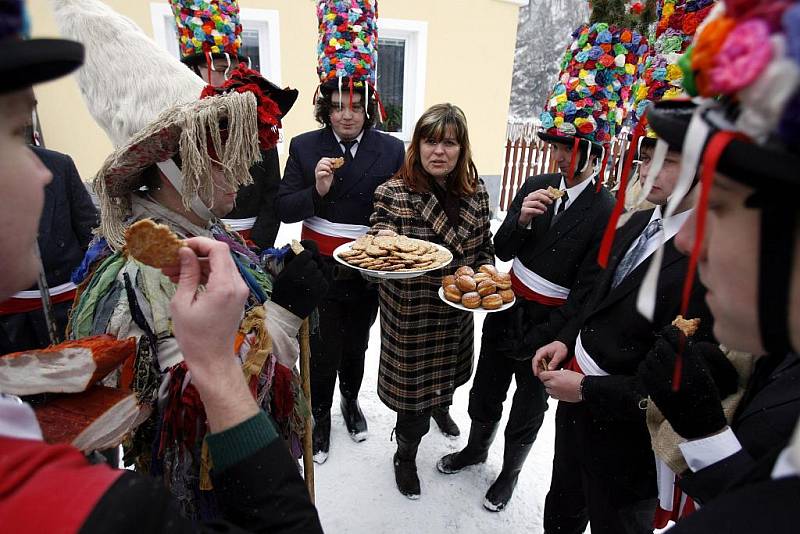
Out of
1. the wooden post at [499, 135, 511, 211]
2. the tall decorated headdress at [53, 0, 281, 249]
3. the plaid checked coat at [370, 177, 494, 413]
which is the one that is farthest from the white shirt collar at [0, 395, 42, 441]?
the wooden post at [499, 135, 511, 211]

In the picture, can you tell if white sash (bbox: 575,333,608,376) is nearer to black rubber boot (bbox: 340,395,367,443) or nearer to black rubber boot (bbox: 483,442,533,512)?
black rubber boot (bbox: 483,442,533,512)

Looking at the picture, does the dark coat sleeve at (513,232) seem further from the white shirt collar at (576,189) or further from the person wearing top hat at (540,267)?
the white shirt collar at (576,189)

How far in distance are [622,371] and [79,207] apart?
310cm

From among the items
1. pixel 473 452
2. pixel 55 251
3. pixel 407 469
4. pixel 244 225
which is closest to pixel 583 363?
pixel 473 452

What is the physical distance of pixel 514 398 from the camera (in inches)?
103

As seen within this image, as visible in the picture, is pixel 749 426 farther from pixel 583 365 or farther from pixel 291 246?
pixel 291 246

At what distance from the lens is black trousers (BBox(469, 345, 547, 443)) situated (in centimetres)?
252

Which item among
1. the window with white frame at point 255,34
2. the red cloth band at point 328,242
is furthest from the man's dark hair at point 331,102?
the window with white frame at point 255,34

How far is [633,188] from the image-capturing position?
2.89 m

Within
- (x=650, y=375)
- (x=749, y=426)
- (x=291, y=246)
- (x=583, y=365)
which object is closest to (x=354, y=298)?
(x=291, y=246)

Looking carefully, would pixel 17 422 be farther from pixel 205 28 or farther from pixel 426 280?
pixel 205 28

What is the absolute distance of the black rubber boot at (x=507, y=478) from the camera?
259 centimetres

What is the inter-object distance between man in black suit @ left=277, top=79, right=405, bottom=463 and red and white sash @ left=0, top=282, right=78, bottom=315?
Result: 1.37 meters

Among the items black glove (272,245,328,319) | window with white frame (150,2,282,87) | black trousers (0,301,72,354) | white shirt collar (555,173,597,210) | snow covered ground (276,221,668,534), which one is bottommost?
snow covered ground (276,221,668,534)
